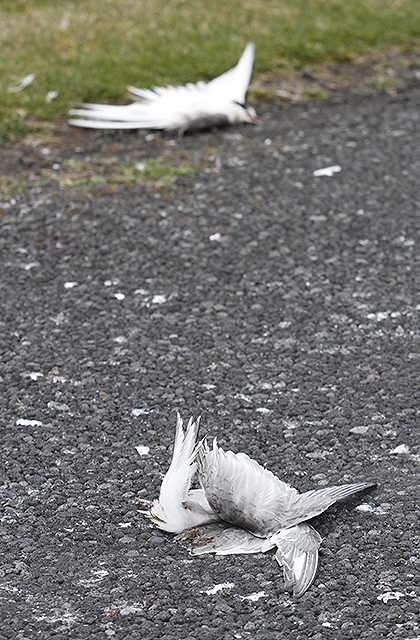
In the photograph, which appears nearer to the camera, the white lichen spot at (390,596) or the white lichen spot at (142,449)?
the white lichen spot at (390,596)

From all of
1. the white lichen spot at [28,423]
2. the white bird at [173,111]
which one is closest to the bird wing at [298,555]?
the white lichen spot at [28,423]

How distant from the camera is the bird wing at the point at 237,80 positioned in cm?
511

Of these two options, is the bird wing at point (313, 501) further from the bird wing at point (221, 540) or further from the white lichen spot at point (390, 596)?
the white lichen spot at point (390, 596)

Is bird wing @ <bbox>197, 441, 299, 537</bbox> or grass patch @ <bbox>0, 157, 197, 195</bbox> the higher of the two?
bird wing @ <bbox>197, 441, 299, 537</bbox>

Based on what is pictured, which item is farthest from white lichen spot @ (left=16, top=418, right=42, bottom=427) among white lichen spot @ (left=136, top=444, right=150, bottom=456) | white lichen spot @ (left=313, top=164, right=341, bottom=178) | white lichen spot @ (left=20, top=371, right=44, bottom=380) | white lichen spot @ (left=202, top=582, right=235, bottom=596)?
white lichen spot @ (left=313, top=164, right=341, bottom=178)

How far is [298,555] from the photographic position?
2.15 meters

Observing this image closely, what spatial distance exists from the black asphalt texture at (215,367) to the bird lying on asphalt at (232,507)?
0.06 meters

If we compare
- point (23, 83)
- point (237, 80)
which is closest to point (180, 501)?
point (237, 80)

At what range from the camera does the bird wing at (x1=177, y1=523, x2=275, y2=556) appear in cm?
221

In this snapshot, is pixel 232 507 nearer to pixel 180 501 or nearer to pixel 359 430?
pixel 180 501

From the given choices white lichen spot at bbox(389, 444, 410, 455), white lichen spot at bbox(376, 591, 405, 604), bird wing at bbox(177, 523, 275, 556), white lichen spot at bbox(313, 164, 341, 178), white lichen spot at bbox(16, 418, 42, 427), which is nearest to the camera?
white lichen spot at bbox(376, 591, 405, 604)

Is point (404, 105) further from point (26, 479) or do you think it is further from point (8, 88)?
point (26, 479)

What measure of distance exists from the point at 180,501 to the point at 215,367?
33.7 inches

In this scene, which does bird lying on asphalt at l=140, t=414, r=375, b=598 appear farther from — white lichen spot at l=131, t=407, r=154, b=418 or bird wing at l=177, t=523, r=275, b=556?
white lichen spot at l=131, t=407, r=154, b=418
